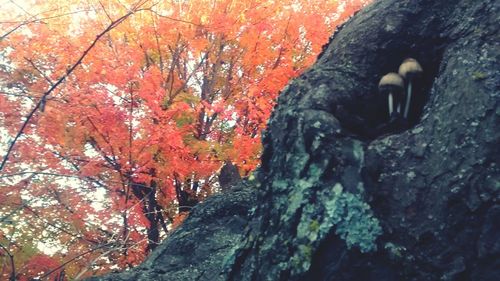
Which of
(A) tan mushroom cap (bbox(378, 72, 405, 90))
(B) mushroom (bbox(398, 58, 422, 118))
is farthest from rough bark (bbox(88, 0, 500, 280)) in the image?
(A) tan mushroom cap (bbox(378, 72, 405, 90))

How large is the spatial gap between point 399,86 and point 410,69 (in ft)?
0.83

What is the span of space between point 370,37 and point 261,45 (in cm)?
601

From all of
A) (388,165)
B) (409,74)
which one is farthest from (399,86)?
(388,165)

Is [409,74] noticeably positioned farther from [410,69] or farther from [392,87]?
[392,87]

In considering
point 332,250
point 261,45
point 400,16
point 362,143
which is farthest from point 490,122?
point 261,45

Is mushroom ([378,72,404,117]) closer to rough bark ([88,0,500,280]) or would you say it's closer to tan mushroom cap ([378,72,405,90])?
tan mushroom cap ([378,72,405,90])

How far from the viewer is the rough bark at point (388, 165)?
11.2ft

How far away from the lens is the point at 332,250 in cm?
377

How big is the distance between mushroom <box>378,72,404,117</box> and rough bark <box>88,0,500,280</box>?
0.24 m

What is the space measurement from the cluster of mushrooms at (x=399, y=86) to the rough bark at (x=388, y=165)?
196 mm

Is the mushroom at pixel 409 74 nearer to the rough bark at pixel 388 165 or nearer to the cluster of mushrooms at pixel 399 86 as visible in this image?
the cluster of mushrooms at pixel 399 86

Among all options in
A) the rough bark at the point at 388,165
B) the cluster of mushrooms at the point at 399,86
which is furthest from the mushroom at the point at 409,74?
the rough bark at the point at 388,165

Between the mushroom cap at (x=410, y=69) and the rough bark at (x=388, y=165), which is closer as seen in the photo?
the rough bark at (x=388, y=165)

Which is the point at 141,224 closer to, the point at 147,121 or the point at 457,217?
the point at 147,121
